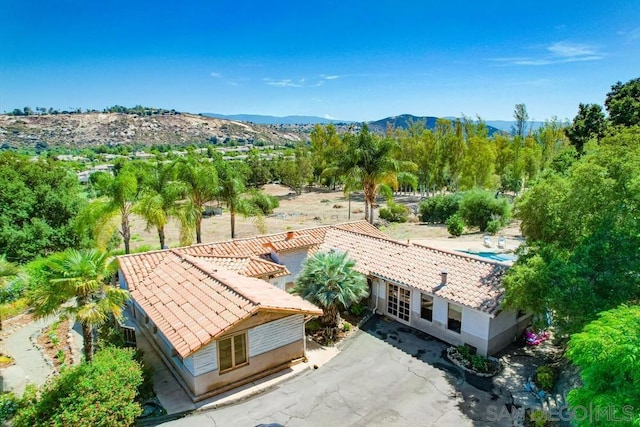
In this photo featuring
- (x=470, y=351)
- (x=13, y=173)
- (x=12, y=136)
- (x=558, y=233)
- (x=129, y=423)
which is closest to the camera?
(x=129, y=423)

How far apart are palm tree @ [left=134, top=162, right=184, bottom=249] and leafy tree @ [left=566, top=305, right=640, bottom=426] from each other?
20545 mm

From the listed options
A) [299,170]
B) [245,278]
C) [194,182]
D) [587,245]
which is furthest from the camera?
[299,170]

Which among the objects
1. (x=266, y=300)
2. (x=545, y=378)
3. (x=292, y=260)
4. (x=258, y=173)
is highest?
(x=266, y=300)

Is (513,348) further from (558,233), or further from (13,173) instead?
(13,173)

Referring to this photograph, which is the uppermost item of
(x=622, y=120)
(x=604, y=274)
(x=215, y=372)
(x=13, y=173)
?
(x=622, y=120)

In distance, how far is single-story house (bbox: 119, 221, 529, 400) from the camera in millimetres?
12766

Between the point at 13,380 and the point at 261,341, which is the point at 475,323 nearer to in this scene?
the point at 261,341

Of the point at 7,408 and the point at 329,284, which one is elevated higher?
the point at 329,284

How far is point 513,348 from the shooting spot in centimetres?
1584

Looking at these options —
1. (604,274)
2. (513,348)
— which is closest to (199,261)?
(513,348)

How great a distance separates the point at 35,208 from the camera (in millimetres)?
29078

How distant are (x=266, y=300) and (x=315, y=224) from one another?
1351 inches

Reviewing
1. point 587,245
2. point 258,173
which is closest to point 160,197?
point 587,245

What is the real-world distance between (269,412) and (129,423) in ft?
12.8
